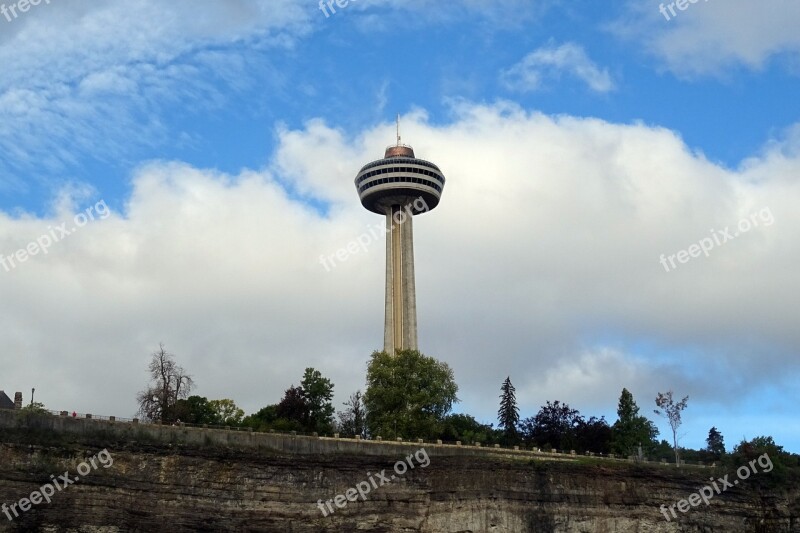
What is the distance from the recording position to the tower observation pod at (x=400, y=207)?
95.7m

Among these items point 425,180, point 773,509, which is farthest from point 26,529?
point 425,180

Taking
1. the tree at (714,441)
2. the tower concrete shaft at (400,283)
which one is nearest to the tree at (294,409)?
the tower concrete shaft at (400,283)

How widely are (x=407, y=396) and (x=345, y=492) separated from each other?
15.8 m

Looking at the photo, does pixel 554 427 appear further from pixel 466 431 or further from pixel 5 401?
pixel 5 401

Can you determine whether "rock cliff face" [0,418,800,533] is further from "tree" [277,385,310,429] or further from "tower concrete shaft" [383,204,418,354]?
"tower concrete shaft" [383,204,418,354]

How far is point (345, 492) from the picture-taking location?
52.2 meters

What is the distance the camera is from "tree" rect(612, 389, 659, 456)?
74312 millimetres

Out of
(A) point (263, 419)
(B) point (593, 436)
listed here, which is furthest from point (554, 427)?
(A) point (263, 419)

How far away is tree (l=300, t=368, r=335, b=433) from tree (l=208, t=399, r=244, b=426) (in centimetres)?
544

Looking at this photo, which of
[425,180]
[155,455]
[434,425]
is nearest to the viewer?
[155,455]

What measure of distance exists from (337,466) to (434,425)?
13776mm

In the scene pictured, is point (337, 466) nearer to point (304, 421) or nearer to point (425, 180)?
point (304, 421)

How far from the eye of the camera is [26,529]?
44594 millimetres

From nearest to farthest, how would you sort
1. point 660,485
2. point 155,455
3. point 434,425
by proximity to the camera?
point 155,455 → point 660,485 → point 434,425
